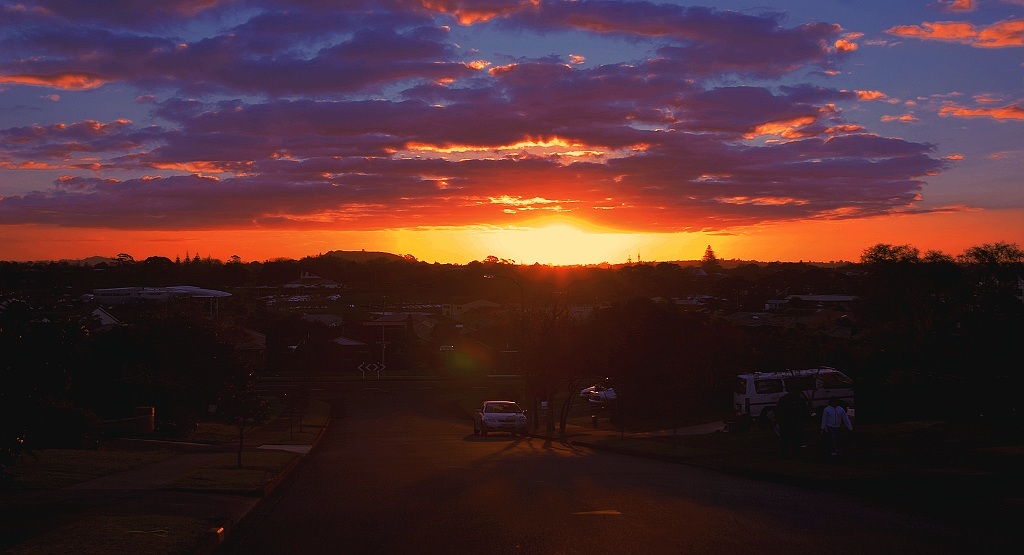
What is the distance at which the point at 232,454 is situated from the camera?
24984 millimetres

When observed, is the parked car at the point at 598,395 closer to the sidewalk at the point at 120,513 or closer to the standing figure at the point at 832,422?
the standing figure at the point at 832,422

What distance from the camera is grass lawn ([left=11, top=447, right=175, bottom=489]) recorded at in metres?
17.0

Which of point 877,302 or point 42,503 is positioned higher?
point 877,302

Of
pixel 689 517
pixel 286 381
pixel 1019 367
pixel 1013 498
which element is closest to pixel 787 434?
pixel 1019 367

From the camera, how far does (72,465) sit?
1948cm

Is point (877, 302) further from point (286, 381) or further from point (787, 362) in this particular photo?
point (286, 381)

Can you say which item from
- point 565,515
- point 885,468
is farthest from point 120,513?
point 885,468

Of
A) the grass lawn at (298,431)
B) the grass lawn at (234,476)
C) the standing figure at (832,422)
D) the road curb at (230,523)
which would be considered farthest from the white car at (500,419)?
the standing figure at (832,422)

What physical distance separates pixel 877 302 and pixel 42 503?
27.9 meters

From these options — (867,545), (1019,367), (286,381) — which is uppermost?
(1019,367)

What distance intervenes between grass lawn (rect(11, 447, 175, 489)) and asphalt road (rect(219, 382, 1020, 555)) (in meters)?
3.99

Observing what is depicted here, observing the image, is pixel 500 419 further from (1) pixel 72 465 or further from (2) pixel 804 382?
(1) pixel 72 465

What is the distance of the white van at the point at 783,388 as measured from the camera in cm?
3272

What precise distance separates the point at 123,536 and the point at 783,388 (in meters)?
27.8
